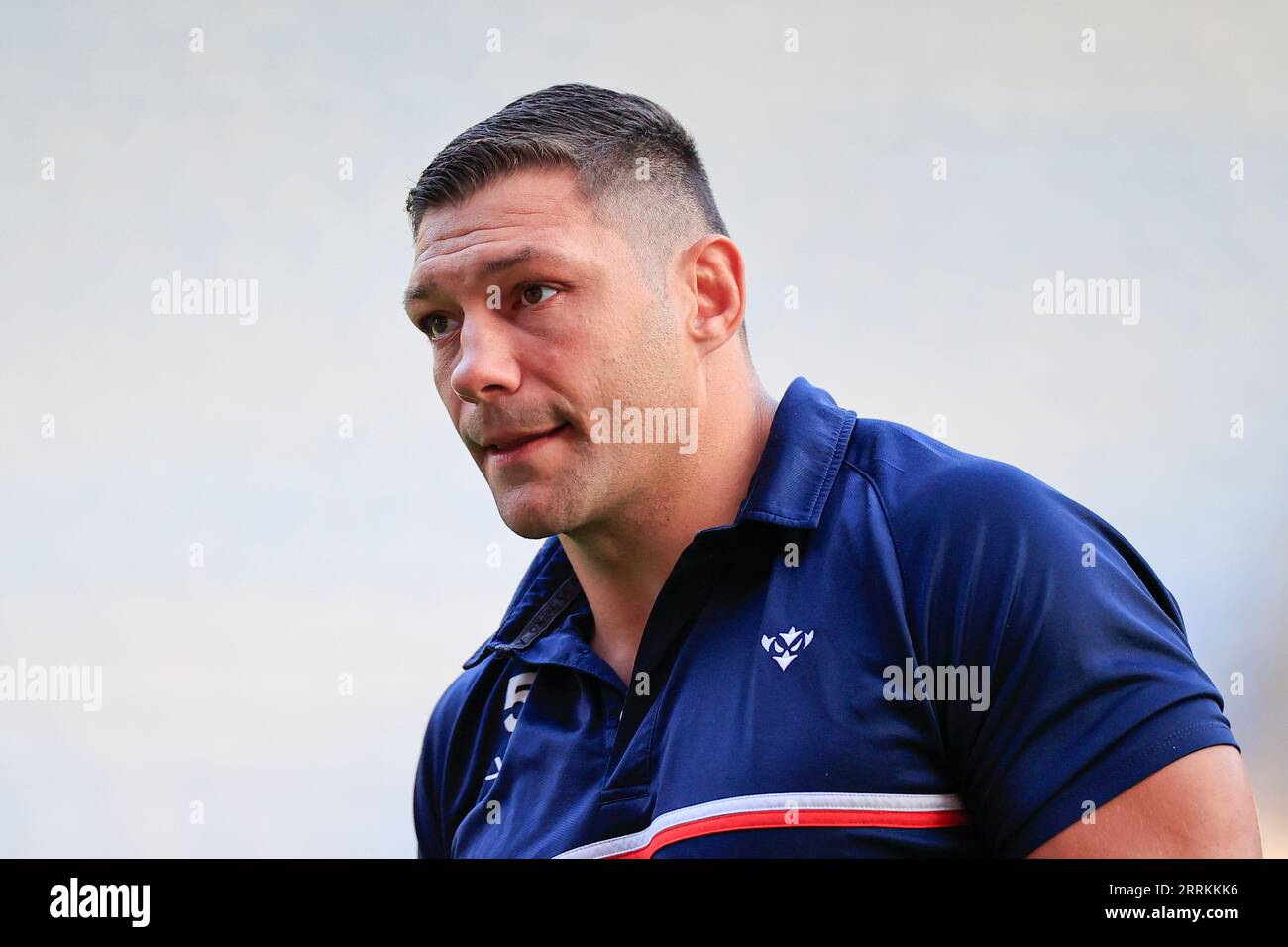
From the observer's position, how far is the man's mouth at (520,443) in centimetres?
152

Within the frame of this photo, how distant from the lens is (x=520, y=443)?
1.53m

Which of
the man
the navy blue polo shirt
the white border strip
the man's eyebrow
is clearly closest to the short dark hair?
the man

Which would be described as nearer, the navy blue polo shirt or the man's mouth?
the navy blue polo shirt

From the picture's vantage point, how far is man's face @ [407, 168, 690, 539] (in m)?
1.51

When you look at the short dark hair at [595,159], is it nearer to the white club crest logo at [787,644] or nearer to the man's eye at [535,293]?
the man's eye at [535,293]

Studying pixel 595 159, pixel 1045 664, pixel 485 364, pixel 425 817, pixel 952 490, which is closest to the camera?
pixel 1045 664

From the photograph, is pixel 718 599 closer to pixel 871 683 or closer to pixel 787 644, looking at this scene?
pixel 787 644

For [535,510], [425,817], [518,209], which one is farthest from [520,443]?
[425,817]

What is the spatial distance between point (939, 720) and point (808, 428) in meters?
0.45

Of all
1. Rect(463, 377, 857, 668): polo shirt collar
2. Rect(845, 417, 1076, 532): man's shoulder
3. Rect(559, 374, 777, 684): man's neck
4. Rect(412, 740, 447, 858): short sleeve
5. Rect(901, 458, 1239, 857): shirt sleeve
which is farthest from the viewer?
Rect(412, 740, 447, 858): short sleeve

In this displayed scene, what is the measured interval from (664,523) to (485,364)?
0.32 meters

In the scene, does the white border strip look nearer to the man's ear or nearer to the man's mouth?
the man's mouth

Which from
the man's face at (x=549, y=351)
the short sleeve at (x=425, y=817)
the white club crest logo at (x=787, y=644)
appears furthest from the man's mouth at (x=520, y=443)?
the short sleeve at (x=425, y=817)
